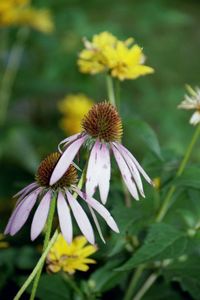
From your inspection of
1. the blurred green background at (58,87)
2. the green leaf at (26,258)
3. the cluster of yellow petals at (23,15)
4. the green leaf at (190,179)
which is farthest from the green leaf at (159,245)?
the cluster of yellow petals at (23,15)

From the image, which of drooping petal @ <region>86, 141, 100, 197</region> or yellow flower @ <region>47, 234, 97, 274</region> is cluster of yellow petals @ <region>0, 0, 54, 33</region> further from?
drooping petal @ <region>86, 141, 100, 197</region>

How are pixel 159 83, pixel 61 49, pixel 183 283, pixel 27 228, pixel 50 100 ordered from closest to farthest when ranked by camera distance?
pixel 183 283, pixel 27 228, pixel 61 49, pixel 50 100, pixel 159 83

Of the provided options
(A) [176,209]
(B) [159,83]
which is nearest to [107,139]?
(A) [176,209]

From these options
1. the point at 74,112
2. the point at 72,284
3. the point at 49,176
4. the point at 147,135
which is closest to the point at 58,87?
the point at 74,112

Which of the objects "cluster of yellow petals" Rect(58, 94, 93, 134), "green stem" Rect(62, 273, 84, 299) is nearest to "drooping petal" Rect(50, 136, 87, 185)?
"green stem" Rect(62, 273, 84, 299)

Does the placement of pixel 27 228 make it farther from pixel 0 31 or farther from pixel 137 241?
pixel 0 31

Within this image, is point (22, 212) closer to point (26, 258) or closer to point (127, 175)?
point (127, 175)
